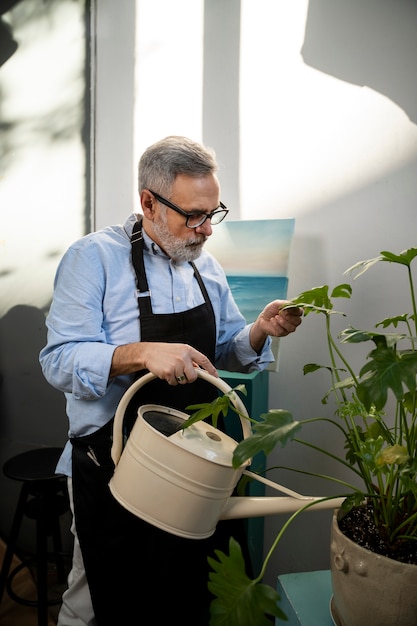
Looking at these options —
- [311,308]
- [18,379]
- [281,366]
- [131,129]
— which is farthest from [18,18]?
[311,308]

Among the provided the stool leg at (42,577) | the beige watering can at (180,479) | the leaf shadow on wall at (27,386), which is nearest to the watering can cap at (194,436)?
the beige watering can at (180,479)

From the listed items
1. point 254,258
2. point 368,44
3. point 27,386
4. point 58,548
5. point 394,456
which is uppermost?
point 368,44

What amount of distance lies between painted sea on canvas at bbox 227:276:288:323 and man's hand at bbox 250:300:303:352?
0.38 m

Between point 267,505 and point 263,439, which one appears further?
point 267,505

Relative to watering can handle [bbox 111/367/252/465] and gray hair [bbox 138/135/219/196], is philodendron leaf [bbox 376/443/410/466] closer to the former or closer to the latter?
watering can handle [bbox 111/367/252/465]

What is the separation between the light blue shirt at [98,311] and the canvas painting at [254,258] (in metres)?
0.35

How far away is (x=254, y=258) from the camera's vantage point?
2.02 meters

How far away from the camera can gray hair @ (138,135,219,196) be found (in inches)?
57.2

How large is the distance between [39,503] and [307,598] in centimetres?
116

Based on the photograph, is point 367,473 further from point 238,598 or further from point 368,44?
point 368,44

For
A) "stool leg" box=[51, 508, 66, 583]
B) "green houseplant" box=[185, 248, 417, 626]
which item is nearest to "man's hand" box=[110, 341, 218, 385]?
"green houseplant" box=[185, 248, 417, 626]

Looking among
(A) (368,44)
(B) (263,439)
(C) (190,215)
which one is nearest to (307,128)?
(A) (368,44)

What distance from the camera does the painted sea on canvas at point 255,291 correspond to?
1.99m

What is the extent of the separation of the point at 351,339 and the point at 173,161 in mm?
780
